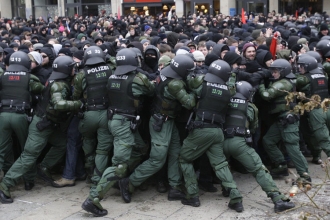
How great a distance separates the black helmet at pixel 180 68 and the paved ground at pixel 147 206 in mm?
1724

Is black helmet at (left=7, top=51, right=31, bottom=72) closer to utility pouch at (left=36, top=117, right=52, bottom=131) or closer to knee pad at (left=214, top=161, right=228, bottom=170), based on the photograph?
utility pouch at (left=36, top=117, right=52, bottom=131)

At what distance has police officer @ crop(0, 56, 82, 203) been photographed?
7406 mm

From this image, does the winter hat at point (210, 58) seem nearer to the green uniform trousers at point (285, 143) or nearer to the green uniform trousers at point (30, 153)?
the green uniform trousers at point (285, 143)

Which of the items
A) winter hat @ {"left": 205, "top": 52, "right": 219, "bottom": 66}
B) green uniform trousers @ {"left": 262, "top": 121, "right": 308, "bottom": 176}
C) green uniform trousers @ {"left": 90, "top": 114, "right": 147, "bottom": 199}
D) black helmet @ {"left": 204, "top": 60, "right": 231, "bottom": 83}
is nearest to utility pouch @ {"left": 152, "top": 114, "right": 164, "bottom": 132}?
green uniform trousers @ {"left": 90, "top": 114, "right": 147, "bottom": 199}

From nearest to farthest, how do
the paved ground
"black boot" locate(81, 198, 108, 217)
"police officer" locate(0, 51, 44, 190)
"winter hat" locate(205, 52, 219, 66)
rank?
"black boot" locate(81, 198, 108, 217), the paved ground, "police officer" locate(0, 51, 44, 190), "winter hat" locate(205, 52, 219, 66)

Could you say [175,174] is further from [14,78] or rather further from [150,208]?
[14,78]

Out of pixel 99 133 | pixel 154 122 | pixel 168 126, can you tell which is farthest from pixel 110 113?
pixel 168 126

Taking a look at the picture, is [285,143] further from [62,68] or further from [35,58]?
[35,58]

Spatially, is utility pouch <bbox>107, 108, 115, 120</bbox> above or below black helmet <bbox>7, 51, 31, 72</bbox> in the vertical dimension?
below

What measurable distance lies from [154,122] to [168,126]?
0.20 metres

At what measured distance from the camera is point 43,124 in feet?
24.7

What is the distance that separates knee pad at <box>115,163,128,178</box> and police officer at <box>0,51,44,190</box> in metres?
1.72

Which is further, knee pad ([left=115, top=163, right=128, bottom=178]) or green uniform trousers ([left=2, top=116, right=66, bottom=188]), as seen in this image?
green uniform trousers ([left=2, top=116, right=66, bottom=188])

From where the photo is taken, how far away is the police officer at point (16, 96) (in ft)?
25.0
